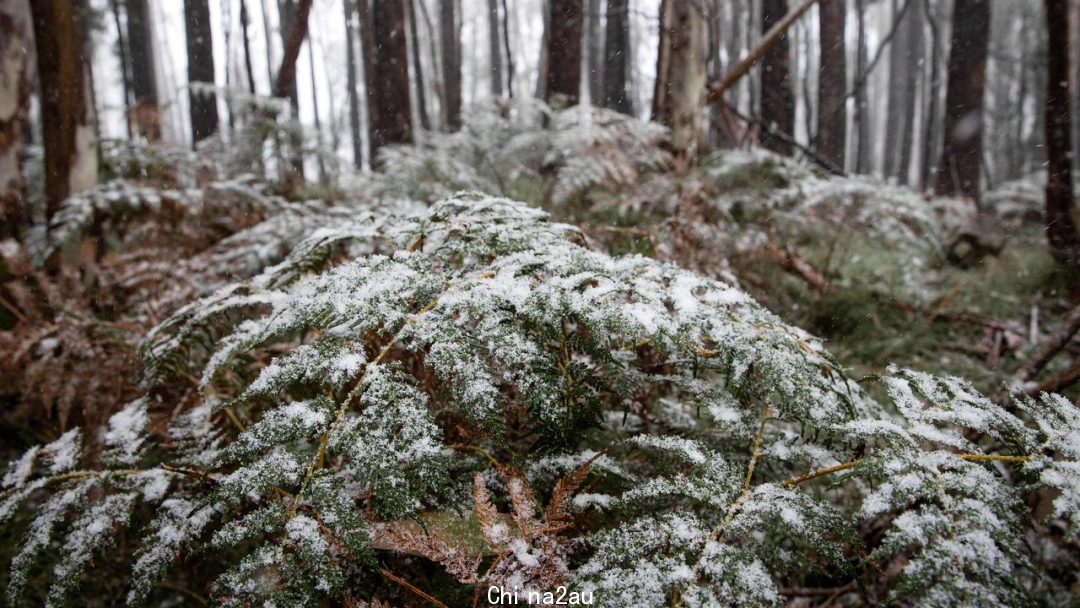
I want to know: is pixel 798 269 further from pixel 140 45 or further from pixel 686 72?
pixel 140 45

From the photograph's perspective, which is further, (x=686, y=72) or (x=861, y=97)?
(x=861, y=97)

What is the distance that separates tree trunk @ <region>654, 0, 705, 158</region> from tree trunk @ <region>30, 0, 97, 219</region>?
415 centimetres

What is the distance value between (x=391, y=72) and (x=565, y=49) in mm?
2382

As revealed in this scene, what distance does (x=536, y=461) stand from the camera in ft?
4.39

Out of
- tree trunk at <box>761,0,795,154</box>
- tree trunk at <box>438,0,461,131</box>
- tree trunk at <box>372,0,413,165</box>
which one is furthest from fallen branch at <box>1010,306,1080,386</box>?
tree trunk at <box>438,0,461,131</box>

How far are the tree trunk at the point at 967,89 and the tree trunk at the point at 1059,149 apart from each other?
4445 millimetres

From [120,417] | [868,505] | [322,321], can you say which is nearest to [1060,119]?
[868,505]

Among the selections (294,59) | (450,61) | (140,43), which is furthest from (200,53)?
(450,61)

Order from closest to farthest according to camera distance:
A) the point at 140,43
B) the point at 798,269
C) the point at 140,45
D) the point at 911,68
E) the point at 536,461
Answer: the point at 536,461 < the point at 798,269 < the point at 140,43 < the point at 140,45 < the point at 911,68

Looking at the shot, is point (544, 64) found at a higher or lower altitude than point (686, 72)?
higher

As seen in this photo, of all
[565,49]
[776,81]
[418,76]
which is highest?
[418,76]

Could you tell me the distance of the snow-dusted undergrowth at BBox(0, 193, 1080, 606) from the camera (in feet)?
3.14

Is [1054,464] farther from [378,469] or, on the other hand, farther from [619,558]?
[378,469]

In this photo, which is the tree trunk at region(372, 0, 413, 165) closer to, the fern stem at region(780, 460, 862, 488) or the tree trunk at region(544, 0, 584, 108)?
the tree trunk at region(544, 0, 584, 108)
